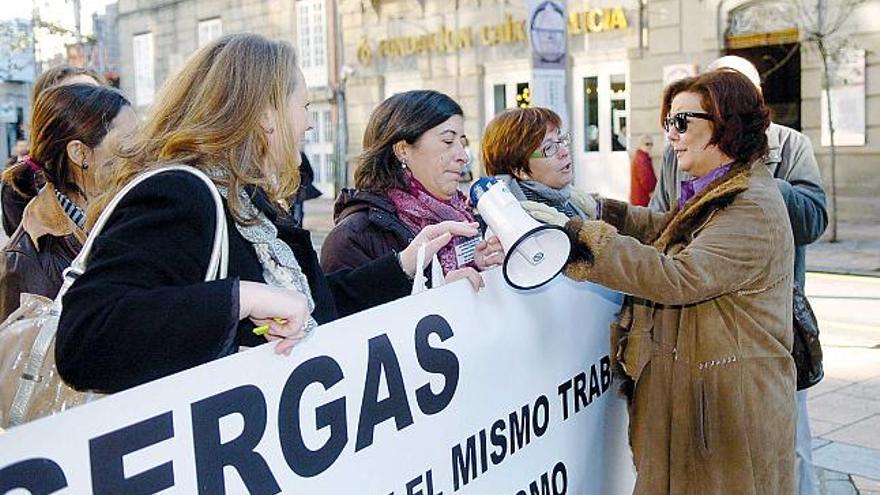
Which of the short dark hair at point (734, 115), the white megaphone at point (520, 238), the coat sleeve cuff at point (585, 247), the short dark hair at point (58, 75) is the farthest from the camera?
the short dark hair at point (58, 75)

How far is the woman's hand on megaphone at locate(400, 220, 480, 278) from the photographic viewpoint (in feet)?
8.37

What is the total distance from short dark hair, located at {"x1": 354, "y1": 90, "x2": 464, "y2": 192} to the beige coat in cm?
93

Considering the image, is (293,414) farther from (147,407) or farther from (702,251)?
(702,251)

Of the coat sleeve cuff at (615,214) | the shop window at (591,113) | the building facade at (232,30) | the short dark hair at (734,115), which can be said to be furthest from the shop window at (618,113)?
the short dark hair at (734,115)

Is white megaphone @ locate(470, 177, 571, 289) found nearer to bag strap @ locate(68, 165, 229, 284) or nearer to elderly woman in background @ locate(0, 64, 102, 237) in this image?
bag strap @ locate(68, 165, 229, 284)

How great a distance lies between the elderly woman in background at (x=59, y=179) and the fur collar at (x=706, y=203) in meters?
1.66

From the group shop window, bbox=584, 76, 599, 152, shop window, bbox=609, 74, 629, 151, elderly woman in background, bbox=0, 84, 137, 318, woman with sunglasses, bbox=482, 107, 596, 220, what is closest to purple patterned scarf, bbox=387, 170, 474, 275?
woman with sunglasses, bbox=482, 107, 596, 220

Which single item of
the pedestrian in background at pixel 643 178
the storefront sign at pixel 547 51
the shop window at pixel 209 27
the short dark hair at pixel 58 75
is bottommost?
the pedestrian in background at pixel 643 178

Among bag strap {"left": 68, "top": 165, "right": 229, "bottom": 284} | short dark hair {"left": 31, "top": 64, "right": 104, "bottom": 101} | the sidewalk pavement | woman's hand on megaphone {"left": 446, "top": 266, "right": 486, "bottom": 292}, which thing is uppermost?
short dark hair {"left": 31, "top": 64, "right": 104, "bottom": 101}

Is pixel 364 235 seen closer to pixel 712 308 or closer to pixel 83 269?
pixel 712 308

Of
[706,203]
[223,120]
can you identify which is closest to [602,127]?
[706,203]

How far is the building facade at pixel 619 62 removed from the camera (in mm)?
14852

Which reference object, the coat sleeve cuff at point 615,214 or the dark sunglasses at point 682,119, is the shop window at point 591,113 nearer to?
the coat sleeve cuff at point 615,214

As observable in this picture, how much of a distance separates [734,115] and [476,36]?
757 inches
